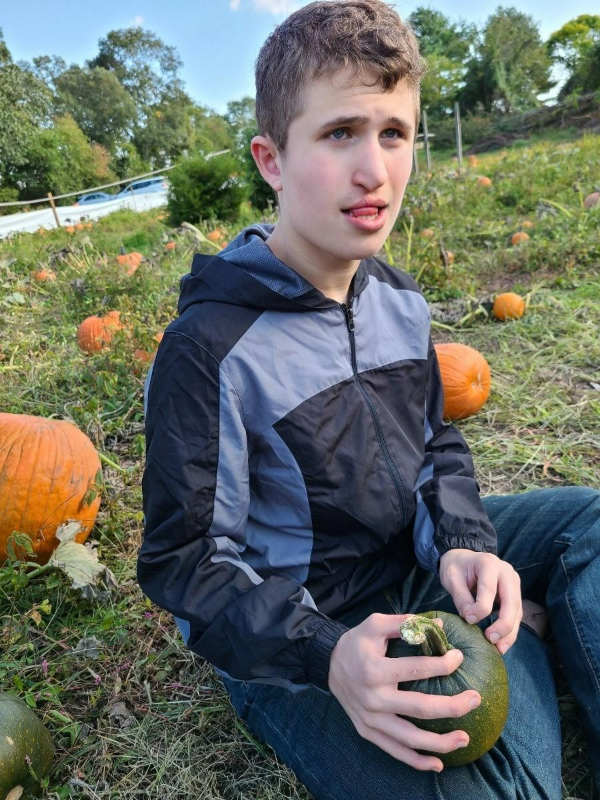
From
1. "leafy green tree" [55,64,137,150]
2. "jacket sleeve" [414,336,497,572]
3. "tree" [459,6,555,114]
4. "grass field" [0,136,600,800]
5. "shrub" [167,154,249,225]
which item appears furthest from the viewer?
"leafy green tree" [55,64,137,150]

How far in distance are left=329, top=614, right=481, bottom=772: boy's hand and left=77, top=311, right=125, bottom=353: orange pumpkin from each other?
11.3 feet

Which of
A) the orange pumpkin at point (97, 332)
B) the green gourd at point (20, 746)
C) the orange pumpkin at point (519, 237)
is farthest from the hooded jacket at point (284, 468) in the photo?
the orange pumpkin at point (519, 237)

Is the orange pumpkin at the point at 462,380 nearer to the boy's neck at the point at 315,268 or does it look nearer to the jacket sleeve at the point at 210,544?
the boy's neck at the point at 315,268

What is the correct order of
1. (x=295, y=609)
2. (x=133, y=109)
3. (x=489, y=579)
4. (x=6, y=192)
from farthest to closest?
(x=133, y=109) < (x=6, y=192) < (x=489, y=579) < (x=295, y=609)

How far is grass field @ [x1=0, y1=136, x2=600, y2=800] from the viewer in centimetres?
184

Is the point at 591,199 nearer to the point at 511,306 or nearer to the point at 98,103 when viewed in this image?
the point at 511,306

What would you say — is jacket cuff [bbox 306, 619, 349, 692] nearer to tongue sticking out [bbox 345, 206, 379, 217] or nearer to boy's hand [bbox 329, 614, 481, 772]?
boy's hand [bbox 329, 614, 481, 772]

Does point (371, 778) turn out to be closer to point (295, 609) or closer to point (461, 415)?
point (295, 609)

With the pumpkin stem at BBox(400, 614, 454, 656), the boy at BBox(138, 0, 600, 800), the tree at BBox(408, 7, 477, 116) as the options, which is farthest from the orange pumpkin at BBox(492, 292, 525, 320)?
the tree at BBox(408, 7, 477, 116)

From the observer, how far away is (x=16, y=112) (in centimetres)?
3266

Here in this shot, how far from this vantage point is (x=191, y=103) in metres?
64.7

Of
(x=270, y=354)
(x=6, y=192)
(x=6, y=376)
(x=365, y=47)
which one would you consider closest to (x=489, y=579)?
(x=270, y=354)

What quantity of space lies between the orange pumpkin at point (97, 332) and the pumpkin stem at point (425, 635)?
353cm

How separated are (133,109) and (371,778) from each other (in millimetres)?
62299
